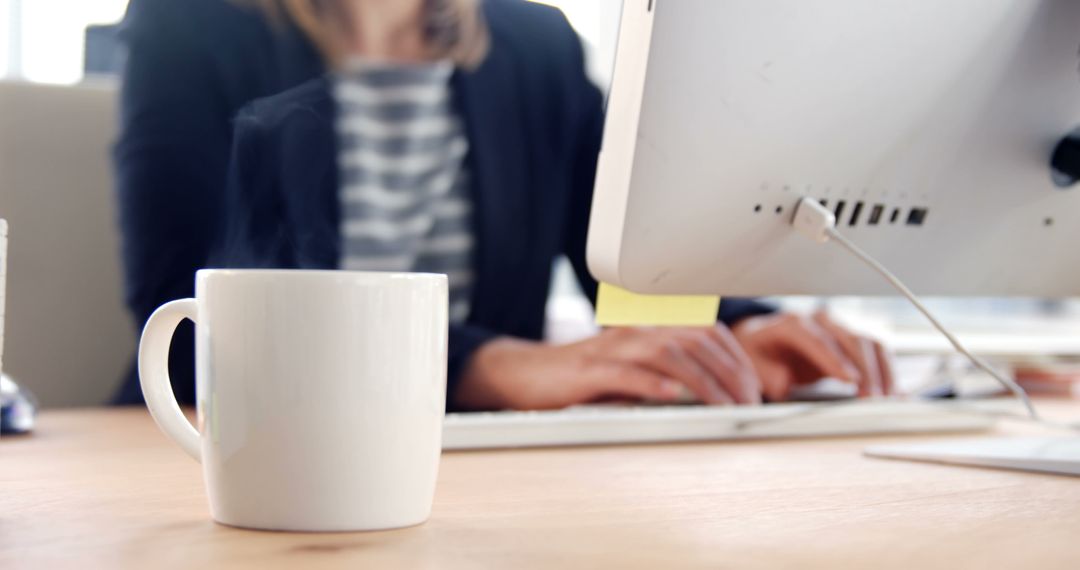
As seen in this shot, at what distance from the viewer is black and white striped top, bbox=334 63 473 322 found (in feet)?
3.99

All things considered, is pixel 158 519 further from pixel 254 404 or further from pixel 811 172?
pixel 811 172

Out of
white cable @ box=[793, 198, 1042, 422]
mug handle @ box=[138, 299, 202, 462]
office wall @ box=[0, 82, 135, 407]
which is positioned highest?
white cable @ box=[793, 198, 1042, 422]

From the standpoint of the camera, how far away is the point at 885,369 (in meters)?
0.92

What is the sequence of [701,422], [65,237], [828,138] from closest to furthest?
[828,138]
[701,422]
[65,237]

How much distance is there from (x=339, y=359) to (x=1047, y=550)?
10.7 inches

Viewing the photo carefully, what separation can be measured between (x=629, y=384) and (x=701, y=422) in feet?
0.31

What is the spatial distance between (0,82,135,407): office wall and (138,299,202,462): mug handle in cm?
72

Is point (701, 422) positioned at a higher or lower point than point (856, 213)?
lower

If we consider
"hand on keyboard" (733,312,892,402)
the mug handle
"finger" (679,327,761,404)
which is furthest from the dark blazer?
the mug handle

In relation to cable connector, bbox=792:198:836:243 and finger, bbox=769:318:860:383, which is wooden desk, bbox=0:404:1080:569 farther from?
finger, bbox=769:318:860:383

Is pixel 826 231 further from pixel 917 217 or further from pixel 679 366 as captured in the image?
pixel 679 366

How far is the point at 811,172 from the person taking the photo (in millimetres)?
580

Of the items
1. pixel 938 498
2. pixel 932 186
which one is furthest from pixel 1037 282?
pixel 938 498

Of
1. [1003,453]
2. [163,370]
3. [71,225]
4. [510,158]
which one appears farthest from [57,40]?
[1003,453]
